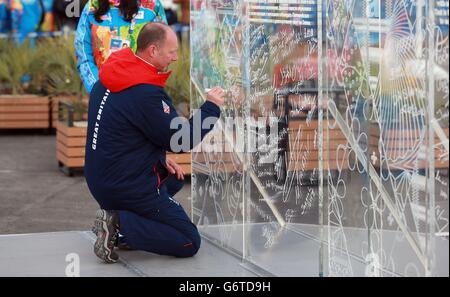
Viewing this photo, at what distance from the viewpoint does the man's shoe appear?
614 cm

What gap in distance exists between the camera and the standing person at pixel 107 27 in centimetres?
712

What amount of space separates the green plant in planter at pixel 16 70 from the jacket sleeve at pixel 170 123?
26.7 ft

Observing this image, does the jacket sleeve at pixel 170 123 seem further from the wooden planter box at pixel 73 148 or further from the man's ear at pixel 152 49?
the wooden planter box at pixel 73 148

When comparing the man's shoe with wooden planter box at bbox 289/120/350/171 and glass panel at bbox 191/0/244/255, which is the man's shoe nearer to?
glass panel at bbox 191/0/244/255

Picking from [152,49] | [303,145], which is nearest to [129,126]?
[152,49]

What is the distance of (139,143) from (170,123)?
9.8 inches

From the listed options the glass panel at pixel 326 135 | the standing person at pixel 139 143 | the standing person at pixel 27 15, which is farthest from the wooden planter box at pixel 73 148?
the standing person at pixel 27 15

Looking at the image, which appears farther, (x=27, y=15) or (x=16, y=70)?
(x=27, y=15)

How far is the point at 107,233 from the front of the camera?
20.1ft

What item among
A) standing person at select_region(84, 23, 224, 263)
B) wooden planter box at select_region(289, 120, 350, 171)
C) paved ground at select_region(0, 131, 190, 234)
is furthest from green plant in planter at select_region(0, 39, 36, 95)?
wooden planter box at select_region(289, 120, 350, 171)

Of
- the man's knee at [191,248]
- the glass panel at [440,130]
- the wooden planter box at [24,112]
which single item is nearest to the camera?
the glass panel at [440,130]

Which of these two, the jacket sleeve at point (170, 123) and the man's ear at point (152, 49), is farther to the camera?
the man's ear at point (152, 49)

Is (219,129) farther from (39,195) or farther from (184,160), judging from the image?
(184,160)
